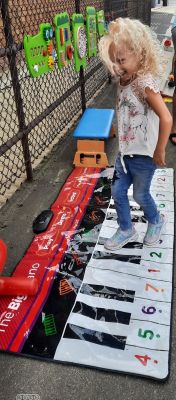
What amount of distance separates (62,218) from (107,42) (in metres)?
1.37

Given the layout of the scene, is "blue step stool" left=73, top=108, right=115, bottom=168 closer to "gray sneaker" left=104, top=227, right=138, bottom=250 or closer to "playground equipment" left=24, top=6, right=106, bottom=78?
"playground equipment" left=24, top=6, right=106, bottom=78

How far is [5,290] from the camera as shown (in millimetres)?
1996

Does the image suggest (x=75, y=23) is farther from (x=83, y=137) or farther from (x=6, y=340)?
(x=6, y=340)

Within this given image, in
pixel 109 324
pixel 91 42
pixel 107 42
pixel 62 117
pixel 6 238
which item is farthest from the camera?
pixel 62 117

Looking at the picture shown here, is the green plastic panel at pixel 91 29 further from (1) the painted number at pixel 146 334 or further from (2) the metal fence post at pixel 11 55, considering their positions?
(1) the painted number at pixel 146 334

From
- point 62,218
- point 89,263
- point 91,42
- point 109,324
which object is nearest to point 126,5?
point 91,42

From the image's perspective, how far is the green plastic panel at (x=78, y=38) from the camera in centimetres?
359

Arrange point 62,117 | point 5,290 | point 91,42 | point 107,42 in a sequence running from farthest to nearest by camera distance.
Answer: point 62,117 → point 91,42 → point 5,290 → point 107,42

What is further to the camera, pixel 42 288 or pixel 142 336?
pixel 42 288

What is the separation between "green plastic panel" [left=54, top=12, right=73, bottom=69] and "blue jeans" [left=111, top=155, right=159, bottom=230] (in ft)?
4.98

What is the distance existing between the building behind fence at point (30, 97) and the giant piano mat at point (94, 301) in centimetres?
88

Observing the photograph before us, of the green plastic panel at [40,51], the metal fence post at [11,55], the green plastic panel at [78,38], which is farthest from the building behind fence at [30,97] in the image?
the green plastic panel at [78,38]

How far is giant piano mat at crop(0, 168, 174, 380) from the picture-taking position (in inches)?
66.5

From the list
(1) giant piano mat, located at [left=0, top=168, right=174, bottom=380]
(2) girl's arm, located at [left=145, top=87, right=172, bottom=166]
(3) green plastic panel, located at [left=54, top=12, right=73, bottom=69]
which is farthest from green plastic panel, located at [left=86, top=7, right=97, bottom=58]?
(2) girl's arm, located at [left=145, top=87, right=172, bottom=166]
